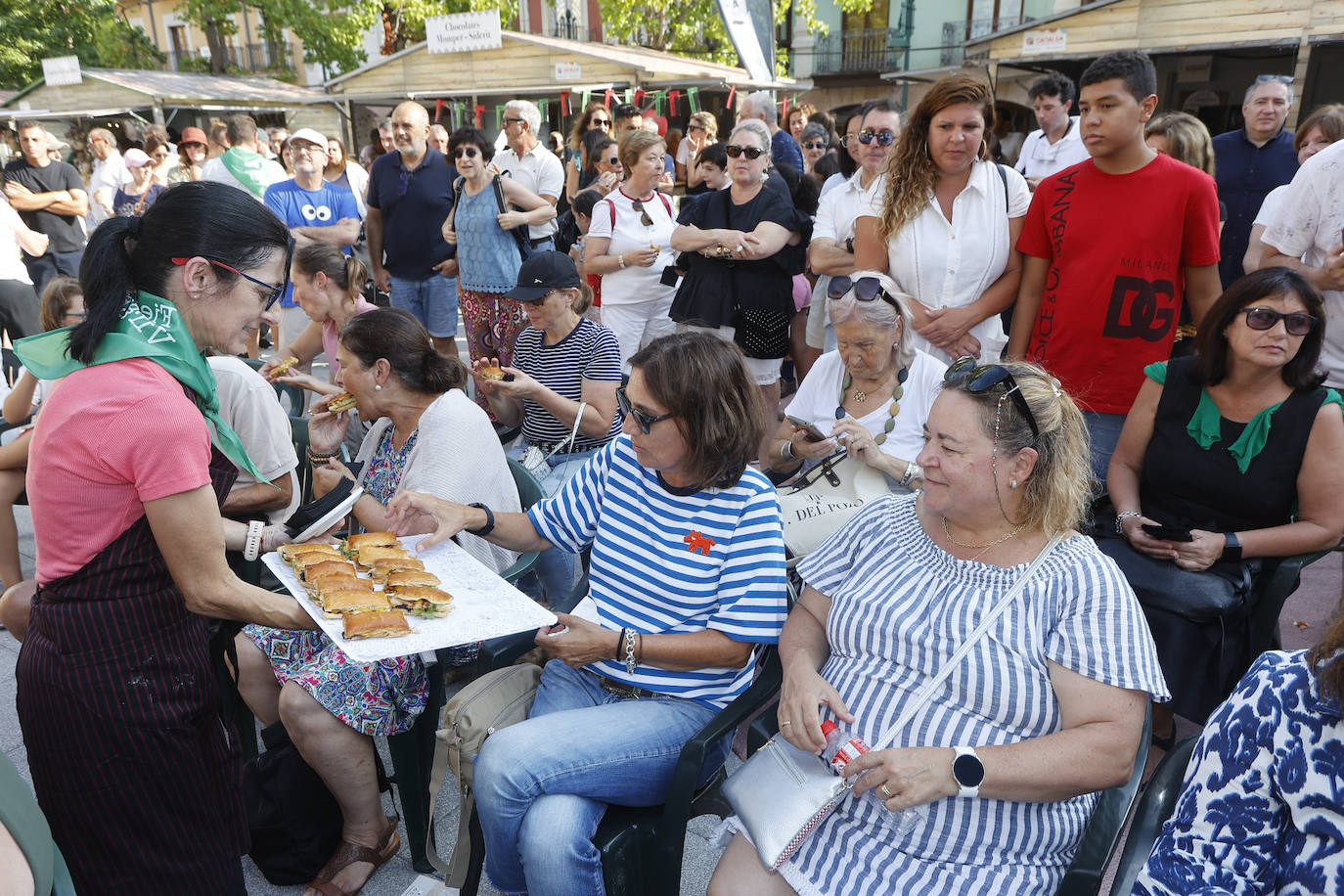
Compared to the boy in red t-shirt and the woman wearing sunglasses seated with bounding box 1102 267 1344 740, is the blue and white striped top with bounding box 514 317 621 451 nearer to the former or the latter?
the boy in red t-shirt

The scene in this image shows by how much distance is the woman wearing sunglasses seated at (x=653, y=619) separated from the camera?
1.94 metres

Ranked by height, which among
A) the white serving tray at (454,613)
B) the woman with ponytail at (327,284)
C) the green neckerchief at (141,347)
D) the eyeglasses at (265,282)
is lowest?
the white serving tray at (454,613)

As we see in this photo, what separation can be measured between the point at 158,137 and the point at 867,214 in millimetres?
8740

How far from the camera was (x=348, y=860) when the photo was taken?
2.47m

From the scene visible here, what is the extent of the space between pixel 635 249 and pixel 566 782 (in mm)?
3738

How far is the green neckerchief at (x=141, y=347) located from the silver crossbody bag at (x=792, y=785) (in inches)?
55.8

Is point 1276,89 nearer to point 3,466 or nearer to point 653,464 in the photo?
point 653,464

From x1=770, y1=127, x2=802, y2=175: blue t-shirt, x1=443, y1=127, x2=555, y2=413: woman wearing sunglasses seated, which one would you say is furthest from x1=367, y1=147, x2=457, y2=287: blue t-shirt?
x1=770, y1=127, x2=802, y2=175: blue t-shirt

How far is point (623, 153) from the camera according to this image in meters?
5.41

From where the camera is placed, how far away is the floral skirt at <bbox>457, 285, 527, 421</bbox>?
5668 mm

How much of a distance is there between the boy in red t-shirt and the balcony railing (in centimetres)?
2859

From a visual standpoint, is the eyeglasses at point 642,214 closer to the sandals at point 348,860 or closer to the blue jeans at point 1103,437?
the blue jeans at point 1103,437

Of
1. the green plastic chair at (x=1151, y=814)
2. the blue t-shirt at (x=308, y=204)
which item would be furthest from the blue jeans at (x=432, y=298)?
the green plastic chair at (x=1151, y=814)

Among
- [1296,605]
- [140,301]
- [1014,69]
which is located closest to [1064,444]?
[140,301]
